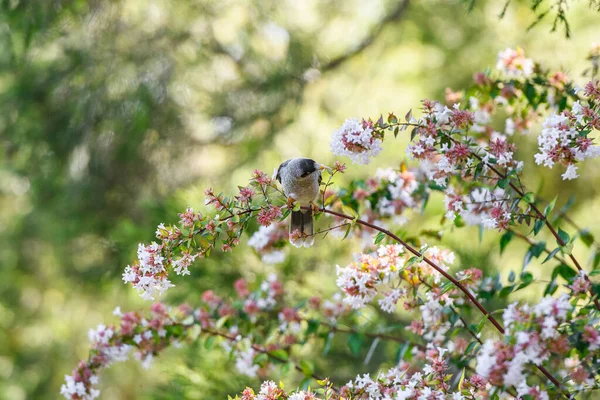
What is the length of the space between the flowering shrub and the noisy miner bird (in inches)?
3.1

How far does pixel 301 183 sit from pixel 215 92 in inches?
73.2

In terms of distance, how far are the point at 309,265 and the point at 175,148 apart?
3.68 feet

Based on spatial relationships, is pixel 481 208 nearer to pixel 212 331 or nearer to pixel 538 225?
pixel 538 225

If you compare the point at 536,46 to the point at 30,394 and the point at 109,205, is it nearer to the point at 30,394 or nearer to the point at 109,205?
the point at 109,205

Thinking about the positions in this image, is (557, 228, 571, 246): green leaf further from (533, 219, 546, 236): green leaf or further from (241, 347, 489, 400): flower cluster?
(241, 347, 489, 400): flower cluster

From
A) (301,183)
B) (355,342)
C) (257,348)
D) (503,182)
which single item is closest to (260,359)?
(257,348)

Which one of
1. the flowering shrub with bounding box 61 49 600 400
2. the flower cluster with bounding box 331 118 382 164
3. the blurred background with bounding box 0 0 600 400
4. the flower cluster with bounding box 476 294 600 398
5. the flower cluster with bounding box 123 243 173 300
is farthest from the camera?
the blurred background with bounding box 0 0 600 400

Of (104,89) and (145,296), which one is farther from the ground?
(104,89)

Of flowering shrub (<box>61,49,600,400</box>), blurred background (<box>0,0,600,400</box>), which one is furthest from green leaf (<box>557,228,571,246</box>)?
blurred background (<box>0,0,600,400</box>)

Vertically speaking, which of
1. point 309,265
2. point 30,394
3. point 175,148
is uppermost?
point 175,148

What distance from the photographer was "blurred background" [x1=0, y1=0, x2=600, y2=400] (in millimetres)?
3457

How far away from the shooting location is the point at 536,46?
11.4 feet

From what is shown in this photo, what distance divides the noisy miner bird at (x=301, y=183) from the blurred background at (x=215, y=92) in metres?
1.09

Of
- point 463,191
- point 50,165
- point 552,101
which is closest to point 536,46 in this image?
point 552,101
